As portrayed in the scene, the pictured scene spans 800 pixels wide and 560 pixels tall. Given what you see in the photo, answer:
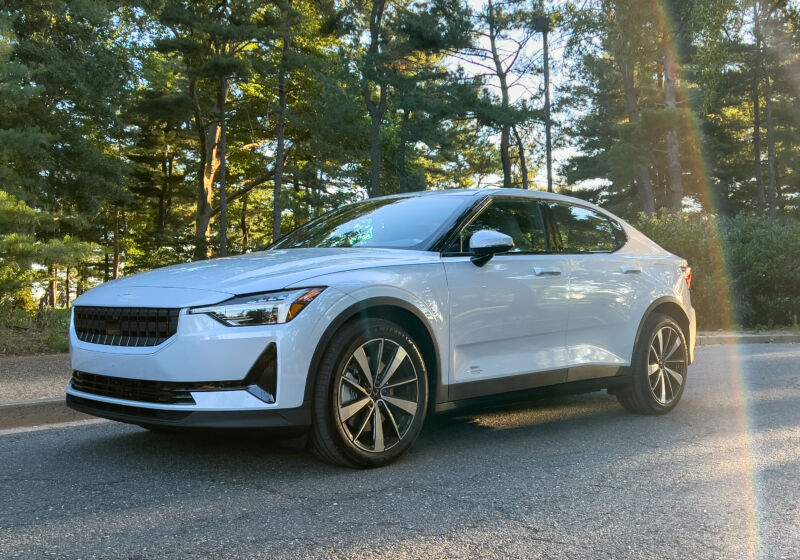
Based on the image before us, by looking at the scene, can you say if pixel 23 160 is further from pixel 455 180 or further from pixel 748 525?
pixel 455 180

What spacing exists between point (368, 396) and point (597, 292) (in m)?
2.22

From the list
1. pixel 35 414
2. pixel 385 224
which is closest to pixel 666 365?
pixel 385 224

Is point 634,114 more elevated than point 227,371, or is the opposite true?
point 634,114

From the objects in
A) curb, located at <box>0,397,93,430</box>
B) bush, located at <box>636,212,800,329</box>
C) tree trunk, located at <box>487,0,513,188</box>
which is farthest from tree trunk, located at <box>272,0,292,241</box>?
curb, located at <box>0,397,93,430</box>

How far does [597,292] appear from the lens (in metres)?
5.72

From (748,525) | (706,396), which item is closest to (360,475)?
(748,525)

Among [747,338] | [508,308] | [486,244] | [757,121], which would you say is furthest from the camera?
[757,121]

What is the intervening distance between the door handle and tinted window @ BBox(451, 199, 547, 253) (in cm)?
15

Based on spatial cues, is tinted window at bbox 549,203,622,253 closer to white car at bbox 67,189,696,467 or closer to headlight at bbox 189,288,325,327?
white car at bbox 67,189,696,467

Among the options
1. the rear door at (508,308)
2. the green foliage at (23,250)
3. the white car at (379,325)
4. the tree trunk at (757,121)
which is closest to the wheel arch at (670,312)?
the white car at (379,325)

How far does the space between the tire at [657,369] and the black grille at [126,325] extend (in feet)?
12.0

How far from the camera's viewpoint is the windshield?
16.5 feet

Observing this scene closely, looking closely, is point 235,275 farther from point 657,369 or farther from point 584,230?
point 657,369

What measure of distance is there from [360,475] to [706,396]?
14.3 ft
